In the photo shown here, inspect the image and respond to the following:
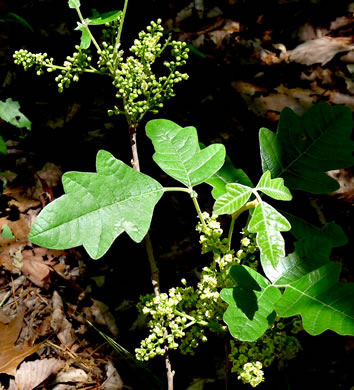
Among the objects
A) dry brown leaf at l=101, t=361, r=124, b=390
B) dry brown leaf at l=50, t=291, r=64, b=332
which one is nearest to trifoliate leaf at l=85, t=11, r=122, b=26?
dry brown leaf at l=50, t=291, r=64, b=332

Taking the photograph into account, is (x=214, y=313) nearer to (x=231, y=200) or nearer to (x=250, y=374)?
(x=250, y=374)

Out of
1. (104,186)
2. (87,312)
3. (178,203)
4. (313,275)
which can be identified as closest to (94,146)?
(178,203)

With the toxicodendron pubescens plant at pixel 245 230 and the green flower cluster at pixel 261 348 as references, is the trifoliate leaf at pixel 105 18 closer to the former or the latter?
the toxicodendron pubescens plant at pixel 245 230

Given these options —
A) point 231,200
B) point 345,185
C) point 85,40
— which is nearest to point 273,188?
point 231,200

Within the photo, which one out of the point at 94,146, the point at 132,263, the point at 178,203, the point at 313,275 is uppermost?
the point at 313,275

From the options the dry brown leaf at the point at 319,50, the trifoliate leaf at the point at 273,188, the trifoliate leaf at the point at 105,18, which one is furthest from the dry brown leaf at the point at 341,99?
the trifoliate leaf at the point at 105,18

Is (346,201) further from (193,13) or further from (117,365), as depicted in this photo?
(193,13)
